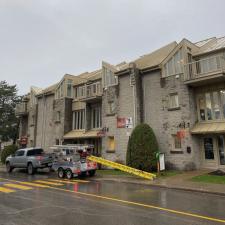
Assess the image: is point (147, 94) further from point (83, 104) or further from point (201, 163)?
point (83, 104)

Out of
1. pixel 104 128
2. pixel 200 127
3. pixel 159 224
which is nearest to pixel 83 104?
pixel 104 128

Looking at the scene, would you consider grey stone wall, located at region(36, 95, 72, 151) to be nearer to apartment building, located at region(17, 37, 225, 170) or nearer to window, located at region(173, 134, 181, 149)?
apartment building, located at region(17, 37, 225, 170)

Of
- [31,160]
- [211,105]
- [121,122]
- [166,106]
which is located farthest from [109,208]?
[31,160]

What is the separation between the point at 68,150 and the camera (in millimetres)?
17484

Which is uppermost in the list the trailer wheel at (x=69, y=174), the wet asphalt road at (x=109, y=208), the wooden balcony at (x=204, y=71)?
the wooden balcony at (x=204, y=71)

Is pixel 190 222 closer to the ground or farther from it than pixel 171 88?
closer to the ground

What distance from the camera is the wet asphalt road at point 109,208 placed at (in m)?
6.66

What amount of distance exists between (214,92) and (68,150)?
11644 millimetres

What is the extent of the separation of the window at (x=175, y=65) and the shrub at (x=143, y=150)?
501 centimetres

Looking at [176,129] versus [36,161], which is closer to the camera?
[176,129]

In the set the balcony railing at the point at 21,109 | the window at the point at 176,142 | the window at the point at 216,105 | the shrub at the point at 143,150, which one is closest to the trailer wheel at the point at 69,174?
the shrub at the point at 143,150

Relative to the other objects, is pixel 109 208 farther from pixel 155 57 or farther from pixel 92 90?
pixel 92 90

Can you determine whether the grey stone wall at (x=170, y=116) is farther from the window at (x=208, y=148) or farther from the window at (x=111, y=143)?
the window at (x=111, y=143)

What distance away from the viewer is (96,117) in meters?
25.6
